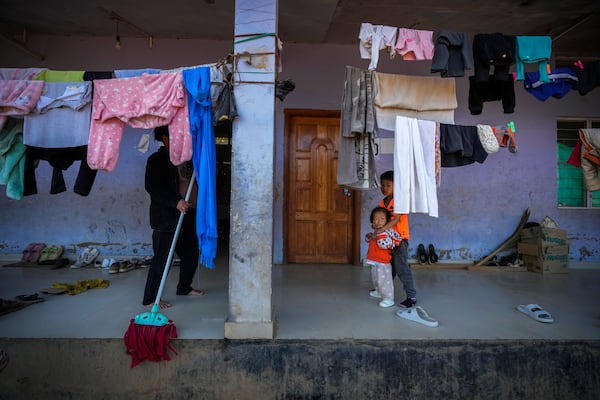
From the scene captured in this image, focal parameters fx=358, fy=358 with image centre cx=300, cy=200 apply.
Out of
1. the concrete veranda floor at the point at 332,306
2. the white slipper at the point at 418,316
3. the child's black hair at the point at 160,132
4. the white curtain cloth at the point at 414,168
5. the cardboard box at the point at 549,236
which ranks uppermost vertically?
the child's black hair at the point at 160,132

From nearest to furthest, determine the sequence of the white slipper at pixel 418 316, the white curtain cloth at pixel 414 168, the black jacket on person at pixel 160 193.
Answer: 1. the white slipper at pixel 418 316
2. the white curtain cloth at pixel 414 168
3. the black jacket on person at pixel 160 193

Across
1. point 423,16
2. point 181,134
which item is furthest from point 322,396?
point 423,16

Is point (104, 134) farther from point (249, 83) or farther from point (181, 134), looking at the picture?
point (249, 83)

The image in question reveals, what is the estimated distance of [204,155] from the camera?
3.11 m

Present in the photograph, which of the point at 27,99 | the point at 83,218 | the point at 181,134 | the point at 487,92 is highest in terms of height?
the point at 487,92

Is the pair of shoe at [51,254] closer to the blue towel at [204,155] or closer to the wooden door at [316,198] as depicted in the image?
the wooden door at [316,198]

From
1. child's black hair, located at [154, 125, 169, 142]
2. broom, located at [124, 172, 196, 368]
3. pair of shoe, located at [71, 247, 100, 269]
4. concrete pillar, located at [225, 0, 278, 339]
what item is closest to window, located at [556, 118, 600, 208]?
concrete pillar, located at [225, 0, 278, 339]

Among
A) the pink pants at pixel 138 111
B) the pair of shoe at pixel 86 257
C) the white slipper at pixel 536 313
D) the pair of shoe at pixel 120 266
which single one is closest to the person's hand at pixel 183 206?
the pink pants at pixel 138 111

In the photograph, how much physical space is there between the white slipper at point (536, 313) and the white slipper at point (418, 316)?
1.10m

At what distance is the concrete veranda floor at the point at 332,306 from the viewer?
126 inches

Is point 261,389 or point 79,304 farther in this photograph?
point 79,304

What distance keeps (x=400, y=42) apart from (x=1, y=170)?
13.5 feet

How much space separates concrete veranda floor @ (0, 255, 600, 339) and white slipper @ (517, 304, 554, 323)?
59 mm

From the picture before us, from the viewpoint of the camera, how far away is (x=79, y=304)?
12.9 ft
